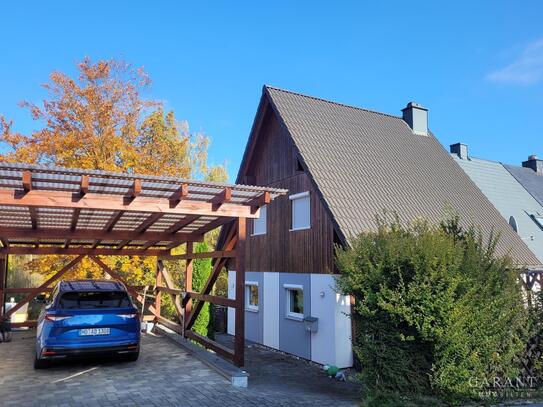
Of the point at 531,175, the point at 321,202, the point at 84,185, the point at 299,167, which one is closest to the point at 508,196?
the point at 531,175

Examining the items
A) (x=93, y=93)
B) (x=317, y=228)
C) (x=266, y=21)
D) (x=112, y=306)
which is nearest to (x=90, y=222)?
(x=112, y=306)

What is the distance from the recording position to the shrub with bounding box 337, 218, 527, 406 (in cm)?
706

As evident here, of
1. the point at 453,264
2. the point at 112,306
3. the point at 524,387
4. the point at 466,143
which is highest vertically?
the point at 466,143

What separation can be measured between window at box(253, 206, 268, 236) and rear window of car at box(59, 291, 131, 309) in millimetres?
7882

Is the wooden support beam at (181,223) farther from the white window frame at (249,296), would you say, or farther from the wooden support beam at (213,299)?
the white window frame at (249,296)

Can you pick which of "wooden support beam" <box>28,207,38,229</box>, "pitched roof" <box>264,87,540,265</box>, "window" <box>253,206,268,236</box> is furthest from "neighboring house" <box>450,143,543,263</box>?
"wooden support beam" <box>28,207,38,229</box>

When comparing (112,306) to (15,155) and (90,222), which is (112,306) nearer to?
(90,222)

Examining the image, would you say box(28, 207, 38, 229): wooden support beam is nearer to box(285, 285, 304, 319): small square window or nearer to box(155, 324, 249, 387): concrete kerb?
box(155, 324, 249, 387): concrete kerb

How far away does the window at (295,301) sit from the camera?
1405cm

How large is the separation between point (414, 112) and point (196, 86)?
999 cm

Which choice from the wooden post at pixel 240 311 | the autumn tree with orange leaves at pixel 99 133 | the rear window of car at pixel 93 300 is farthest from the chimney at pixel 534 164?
the rear window of car at pixel 93 300

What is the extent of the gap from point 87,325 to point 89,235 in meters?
3.90

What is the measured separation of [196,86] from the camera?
21078 mm

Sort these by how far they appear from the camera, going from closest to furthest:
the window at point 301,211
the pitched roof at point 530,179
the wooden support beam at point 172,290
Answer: the wooden support beam at point 172,290 < the window at point 301,211 < the pitched roof at point 530,179
